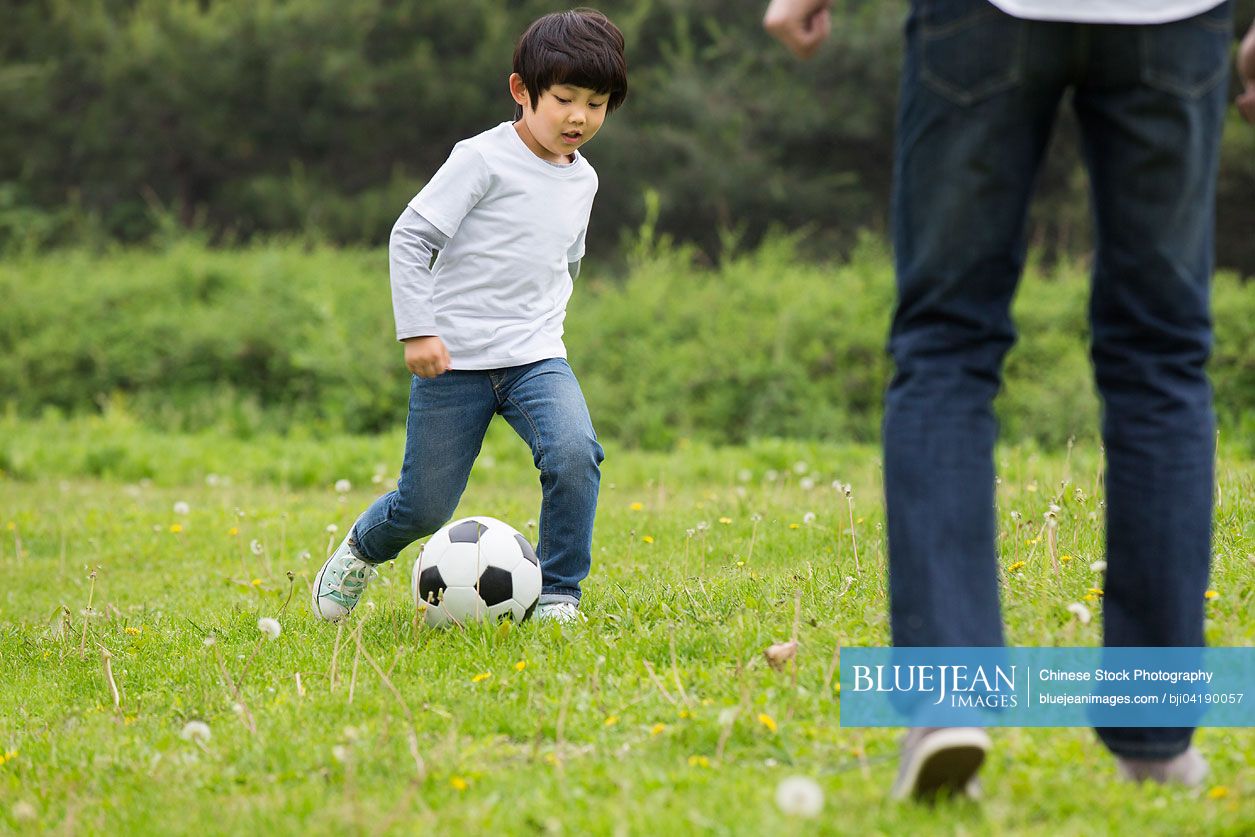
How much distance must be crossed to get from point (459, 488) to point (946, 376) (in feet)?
7.35

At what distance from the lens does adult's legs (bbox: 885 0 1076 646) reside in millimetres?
2160

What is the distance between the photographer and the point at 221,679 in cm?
361

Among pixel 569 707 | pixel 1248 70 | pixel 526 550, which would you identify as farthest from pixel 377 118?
pixel 1248 70

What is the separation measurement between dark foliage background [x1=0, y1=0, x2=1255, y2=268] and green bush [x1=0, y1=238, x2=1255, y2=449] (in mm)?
7207

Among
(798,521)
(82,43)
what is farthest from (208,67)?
(798,521)

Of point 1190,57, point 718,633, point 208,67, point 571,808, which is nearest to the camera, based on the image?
point 1190,57

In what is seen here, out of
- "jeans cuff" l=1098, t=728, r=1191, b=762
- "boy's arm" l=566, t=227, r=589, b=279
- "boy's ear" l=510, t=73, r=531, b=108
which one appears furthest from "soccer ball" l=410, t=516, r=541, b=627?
"jeans cuff" l=1098, t=728, r=1191, b=762

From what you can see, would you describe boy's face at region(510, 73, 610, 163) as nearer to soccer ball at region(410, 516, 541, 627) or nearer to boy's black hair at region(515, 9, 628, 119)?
boy's black hair at region(515, 9, 628, 119)

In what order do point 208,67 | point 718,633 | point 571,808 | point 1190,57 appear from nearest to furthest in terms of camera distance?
point 1190,57 < point 571,808 < point 718,633 < point 208,67

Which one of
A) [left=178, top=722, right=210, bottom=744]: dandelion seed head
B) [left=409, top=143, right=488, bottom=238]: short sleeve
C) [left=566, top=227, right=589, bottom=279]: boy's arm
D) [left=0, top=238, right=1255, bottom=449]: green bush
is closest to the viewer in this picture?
[left=178, top=722, right=210, bottom=744]: dandelion seed head

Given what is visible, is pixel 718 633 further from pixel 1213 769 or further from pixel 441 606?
pixel 1213 769

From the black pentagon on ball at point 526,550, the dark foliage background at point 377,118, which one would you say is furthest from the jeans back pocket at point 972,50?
the dark foliage background at point 377,118
